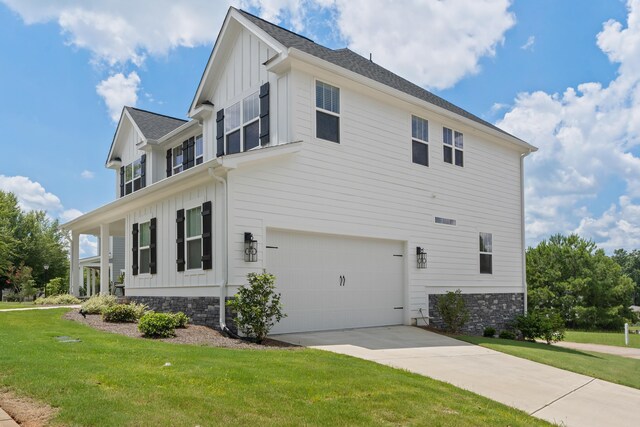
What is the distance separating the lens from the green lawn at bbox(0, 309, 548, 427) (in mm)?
4930

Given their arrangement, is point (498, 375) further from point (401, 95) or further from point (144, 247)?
point (144, 247)

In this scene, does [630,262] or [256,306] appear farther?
[630,262]

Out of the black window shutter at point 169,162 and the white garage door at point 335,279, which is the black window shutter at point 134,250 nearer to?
Result: the black window shutter at point 169,162

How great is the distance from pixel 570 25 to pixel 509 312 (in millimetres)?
9059

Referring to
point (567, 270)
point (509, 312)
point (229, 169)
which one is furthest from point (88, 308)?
point (567, 270)

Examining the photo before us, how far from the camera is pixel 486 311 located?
55.0 ft

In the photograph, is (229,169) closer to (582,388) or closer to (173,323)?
(173,323)

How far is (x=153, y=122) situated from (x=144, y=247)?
7943mm

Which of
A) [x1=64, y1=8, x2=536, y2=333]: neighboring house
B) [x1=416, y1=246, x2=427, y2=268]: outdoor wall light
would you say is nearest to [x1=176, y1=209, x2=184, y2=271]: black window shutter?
[x1=64, y1=8, x2=536, y2=333]: neighboring house

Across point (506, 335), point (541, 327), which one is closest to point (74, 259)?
point (506, 335)

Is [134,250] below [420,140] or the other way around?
below

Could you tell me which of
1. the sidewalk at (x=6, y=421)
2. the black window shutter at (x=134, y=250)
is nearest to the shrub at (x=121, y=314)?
the black window shutter at (x=134, y=250)

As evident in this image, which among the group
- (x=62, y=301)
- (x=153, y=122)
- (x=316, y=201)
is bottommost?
(x=62, y=301)

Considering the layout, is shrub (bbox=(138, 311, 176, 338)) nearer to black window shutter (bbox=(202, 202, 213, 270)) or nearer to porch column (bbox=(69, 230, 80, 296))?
black window shutter (bbox=(202, 202, 213, 270))
